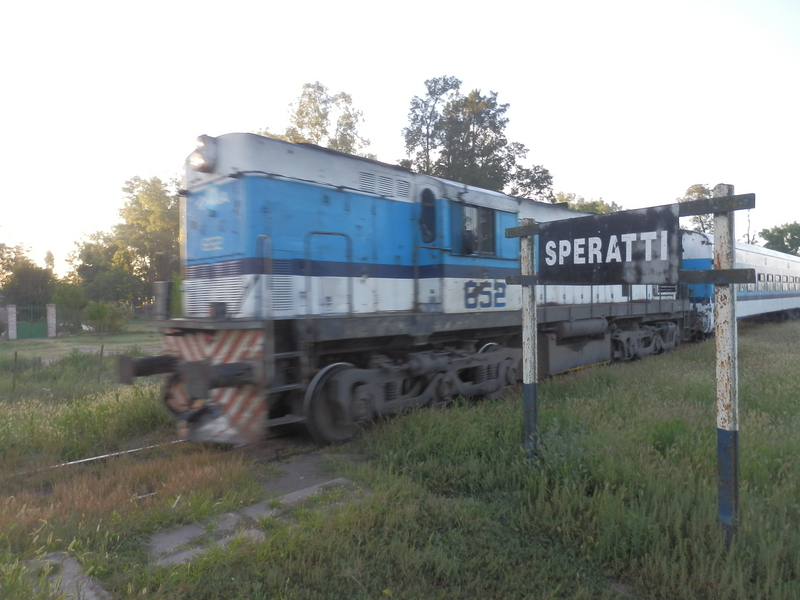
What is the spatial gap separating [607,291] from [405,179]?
5554 mm

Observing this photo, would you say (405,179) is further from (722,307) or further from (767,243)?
(767,243)

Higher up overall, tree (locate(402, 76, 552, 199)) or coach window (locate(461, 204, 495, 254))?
tree (locate(402, 76, 552, 199))

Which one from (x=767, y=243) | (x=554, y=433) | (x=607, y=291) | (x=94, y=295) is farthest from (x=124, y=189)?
(x=767, y=243)

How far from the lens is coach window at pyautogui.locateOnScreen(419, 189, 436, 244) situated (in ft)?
23.3

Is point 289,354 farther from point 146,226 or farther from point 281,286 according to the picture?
point 146,226

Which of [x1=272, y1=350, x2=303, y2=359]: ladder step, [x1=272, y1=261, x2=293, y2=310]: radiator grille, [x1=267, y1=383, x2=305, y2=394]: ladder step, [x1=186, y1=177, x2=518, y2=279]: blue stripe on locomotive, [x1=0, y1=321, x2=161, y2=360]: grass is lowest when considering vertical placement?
[x1=0, y1=321, x2=161, y2=360]: grass

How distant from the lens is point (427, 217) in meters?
7.13

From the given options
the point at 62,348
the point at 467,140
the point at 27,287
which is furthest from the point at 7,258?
the point at 467,140

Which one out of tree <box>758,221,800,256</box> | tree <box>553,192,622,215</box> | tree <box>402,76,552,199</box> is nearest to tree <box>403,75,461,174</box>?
tree <box>402,76,552,199</box>

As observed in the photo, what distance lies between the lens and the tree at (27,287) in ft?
125

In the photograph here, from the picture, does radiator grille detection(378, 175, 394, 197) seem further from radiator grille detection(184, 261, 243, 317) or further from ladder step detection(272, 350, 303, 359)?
ladder step detection(272, 350, 303, 359)

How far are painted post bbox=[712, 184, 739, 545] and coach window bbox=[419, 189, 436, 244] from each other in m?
4.05

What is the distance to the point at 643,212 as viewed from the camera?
13.5 feet

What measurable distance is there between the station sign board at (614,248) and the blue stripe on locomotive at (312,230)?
235 cm
